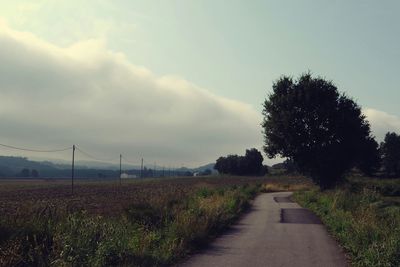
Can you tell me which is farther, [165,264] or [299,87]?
[299,87]

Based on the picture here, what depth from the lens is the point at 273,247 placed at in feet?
46.4

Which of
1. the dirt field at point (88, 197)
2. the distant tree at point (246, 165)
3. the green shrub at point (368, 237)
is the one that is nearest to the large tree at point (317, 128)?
the dirt field at point (88, 197)

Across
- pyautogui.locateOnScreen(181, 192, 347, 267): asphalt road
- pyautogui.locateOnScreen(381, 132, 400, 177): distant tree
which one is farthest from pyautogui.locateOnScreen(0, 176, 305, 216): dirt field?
pyautogui.locateOnScreen(381, 132, 400, 177): distant tree

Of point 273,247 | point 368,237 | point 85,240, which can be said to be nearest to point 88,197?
point 273,247

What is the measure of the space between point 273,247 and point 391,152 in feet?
344

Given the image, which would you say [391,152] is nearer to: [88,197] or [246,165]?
[246,165]

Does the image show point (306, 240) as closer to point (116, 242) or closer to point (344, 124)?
point (116, 242)

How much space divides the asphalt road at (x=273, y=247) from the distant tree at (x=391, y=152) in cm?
9000

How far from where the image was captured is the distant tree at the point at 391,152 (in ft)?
348

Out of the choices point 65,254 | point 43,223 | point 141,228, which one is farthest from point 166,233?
point 65,254

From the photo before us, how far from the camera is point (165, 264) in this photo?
36.1 ft

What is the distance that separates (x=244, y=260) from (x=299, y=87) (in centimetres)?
3090

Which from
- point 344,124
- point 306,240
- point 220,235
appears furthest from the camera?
point 344,124

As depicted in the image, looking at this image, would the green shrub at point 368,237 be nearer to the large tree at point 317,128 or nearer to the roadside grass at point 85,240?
the roadside grass at point 85,240
